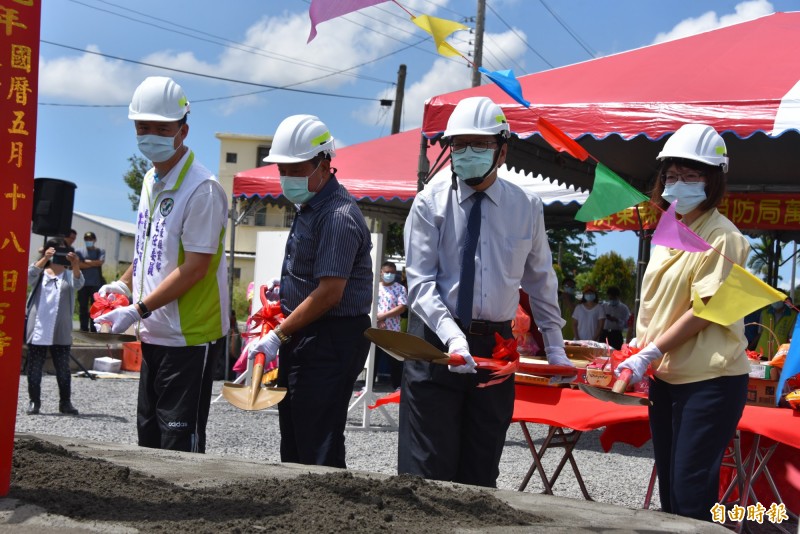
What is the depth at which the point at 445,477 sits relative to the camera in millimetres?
3287

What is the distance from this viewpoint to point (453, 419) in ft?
10.8

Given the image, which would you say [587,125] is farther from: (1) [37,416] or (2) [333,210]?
(1) [37,416]

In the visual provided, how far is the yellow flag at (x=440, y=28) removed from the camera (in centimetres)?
340

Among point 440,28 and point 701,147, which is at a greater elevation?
point 440,28

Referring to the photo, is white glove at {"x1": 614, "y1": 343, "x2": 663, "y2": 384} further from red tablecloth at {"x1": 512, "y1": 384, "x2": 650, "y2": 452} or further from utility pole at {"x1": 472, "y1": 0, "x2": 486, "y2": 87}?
utility pole at {"x1": 472, "y1": 0, "x2": 486, "y2": 87}

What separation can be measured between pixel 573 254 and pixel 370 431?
23981 millimetres

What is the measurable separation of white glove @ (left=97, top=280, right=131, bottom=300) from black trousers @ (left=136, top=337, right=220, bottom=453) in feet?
0.90

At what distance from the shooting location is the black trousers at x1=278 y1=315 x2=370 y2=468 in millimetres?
3641

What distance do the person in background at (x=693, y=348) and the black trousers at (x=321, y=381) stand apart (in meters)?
1.05

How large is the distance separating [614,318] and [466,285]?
37.8 ft

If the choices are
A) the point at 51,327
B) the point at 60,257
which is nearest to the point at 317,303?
the point at 51,327

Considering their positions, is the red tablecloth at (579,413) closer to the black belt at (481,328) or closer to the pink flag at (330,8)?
the black belt at (481,328)

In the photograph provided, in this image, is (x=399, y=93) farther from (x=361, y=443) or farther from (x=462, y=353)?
(x=462, y=353)

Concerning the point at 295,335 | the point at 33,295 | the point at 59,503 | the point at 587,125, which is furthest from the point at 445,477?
the point at 33,295
